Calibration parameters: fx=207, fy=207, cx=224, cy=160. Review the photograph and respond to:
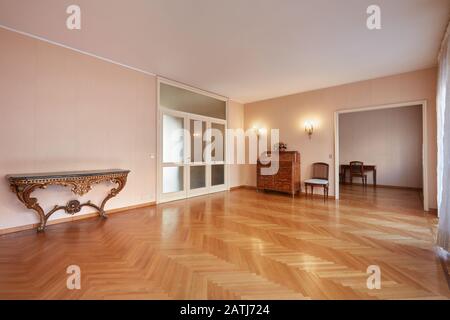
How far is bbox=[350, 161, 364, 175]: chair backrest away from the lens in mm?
7432

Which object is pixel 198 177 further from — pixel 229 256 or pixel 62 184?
pixel 229 256

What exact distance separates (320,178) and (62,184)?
5.80m

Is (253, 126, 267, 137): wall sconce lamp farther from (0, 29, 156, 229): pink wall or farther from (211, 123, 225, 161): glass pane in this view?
(0, 29, 156, 229): pink wall

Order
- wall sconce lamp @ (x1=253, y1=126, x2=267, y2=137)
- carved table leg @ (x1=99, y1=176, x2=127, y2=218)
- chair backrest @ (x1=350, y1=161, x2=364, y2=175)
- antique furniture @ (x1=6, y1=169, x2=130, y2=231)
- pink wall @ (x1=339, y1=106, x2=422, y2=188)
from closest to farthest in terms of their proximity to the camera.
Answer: antique furniture @ (x1=6, y1=169, x2=130, y2=231), carved table leg @ (x1=99, y1=176, x2=127, y2=218), pink wall @ (x1=339, y1=106, x2=422, y2=188), wall sconce lamp @ (x1=253, y1=126, x2=267, y2=137), chair backrest @ (x1=350, y1=161, x2=364, y2=175)

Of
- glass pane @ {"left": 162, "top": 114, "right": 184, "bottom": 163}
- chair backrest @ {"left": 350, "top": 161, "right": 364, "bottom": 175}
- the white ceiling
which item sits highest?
the white ceiling

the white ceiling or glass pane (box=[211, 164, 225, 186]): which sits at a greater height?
the white ceiling

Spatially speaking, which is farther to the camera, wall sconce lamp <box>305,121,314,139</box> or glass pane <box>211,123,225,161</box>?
glass pane <box>211,123,225,161</box>

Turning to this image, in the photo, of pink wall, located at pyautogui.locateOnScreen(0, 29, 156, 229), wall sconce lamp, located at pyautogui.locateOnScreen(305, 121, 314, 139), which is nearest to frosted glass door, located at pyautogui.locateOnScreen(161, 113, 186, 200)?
pink wall, located at pyautogui.locateOnScreen(0, 29, 156, 229)

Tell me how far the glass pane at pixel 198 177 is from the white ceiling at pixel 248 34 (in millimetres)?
2609

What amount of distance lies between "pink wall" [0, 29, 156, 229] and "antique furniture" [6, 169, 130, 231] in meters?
0.21

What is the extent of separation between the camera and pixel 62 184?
3242mm

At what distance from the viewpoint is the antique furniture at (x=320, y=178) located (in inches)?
215

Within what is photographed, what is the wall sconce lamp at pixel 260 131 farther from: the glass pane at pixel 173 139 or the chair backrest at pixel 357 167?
the chair backrest at pixel 357 167

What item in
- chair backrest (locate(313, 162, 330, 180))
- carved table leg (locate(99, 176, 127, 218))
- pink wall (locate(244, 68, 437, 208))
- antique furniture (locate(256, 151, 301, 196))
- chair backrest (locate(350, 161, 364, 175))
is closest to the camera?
carved table leg (locate(99, 176, 127, 218))
